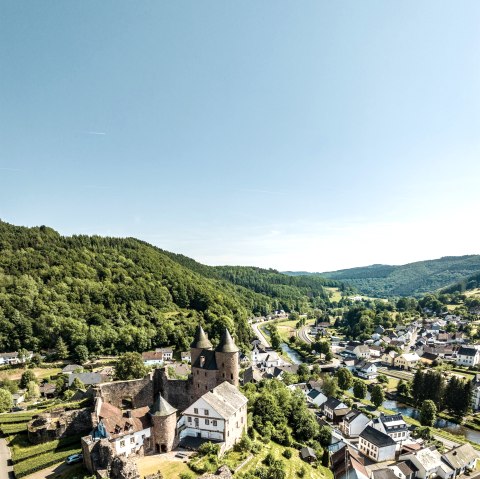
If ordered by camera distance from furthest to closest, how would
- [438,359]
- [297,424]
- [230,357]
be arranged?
[438,359] < [297,424] < [230,357]

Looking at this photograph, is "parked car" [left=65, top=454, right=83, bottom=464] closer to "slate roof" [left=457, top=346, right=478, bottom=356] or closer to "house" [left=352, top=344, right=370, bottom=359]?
"house" [left=352, top=344, right=370, bottom=359]

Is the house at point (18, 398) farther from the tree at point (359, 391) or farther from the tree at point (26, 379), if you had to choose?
the tree at point (359, 391)

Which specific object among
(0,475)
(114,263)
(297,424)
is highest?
(114,263)

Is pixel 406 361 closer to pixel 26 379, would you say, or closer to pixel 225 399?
pixel 225 399

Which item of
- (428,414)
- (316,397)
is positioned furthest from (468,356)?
(316,397)

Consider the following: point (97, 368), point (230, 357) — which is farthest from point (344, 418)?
point (97, 368)

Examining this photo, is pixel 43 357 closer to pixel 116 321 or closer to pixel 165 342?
pixel 116 321

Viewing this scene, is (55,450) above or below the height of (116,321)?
below

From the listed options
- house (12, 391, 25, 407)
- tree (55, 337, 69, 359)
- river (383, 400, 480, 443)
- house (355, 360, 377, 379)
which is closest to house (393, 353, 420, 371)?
house (355, 360, 377, 379)
